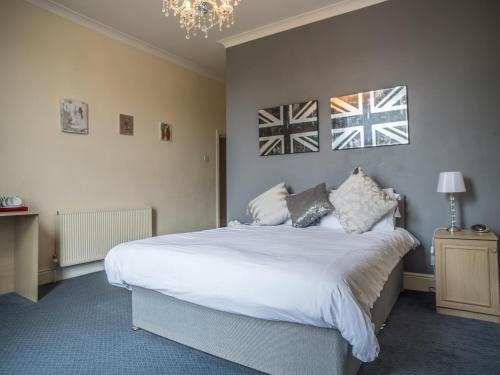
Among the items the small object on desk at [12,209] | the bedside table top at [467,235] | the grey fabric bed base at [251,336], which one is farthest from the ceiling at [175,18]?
the grey fabric bed base at [251,336]

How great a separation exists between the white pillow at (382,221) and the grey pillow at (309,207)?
7cm

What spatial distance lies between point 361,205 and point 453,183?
740 mm

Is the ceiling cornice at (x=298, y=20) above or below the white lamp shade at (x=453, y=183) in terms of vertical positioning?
above

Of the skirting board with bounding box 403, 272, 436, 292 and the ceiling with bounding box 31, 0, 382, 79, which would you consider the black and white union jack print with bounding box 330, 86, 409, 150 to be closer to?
the ceiling with bounding box 31, 0, 382, 79

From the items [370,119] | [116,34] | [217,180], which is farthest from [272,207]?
[116,34]

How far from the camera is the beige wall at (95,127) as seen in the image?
10.2 ft

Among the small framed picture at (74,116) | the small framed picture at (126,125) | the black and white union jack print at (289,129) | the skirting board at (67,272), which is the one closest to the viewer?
the skirting board at (67,272)

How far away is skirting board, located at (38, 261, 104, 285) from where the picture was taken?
3.31m

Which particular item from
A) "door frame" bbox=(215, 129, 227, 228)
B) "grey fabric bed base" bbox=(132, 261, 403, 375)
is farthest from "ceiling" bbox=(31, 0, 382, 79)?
"grey fabric bed base" bbox=(132, 261, 403, 375)

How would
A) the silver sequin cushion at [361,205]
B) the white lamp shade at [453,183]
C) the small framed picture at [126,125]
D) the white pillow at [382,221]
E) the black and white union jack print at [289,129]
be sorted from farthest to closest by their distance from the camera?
the small framed picture at [126,125], the black and white union jack print at [289,129], the white pillow at [382,221], the silver sequin cushion at [361,205], the white lamp shade at [453,183]

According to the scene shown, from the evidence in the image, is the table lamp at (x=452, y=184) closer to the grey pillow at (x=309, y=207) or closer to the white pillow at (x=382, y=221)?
the white pillow at (x=382, y=221)

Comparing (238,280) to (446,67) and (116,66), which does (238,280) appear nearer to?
(446,67)

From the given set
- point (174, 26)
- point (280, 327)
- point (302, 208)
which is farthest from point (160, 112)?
point (280, 327)

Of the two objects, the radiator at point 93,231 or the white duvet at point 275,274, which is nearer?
the white duvet at point 275,274
